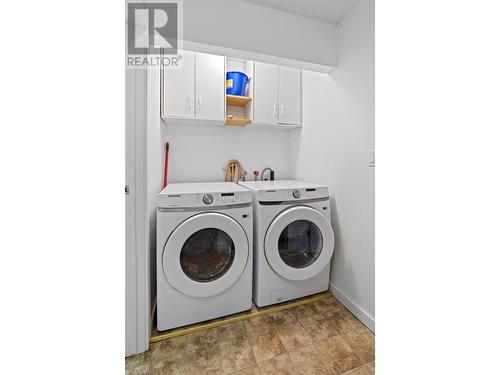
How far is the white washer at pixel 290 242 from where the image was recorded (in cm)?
156

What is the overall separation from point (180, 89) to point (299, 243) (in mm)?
1602

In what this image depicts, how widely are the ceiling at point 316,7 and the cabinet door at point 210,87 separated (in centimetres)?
56

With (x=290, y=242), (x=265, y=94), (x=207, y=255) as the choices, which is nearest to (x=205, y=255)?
(x=207, y=255)

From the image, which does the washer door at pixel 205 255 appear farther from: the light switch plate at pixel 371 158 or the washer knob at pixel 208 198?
the light switch plate at pixel 371 158

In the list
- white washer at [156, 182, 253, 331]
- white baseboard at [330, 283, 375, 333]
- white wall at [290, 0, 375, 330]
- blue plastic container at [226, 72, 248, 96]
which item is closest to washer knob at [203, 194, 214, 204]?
white washer at [156, 182, 253, 331]

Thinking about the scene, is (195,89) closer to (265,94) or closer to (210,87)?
(210,87)
